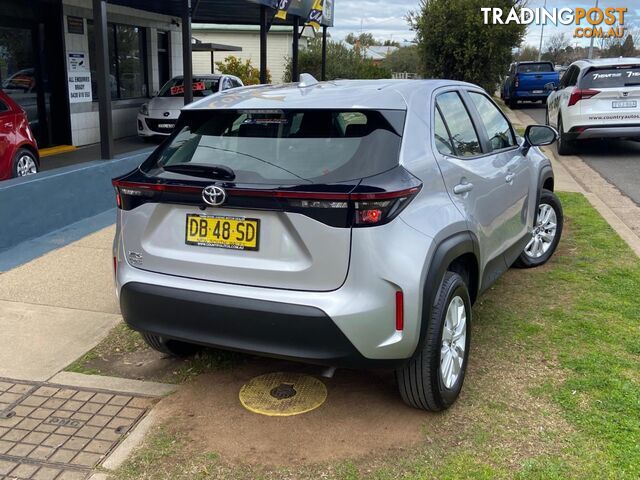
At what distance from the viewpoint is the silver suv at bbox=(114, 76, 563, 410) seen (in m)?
2.89

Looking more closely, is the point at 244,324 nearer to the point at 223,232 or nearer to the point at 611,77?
the point at 223,232

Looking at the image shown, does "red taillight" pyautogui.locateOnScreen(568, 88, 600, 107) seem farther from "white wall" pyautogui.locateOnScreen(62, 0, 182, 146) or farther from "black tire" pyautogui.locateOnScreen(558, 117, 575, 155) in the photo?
"white wall" pyautogui.locateOnScreen(62, 0, 182, 146)

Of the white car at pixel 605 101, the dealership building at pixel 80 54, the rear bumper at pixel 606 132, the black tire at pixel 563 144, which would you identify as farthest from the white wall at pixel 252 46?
the rear bumper at pixel 606 132

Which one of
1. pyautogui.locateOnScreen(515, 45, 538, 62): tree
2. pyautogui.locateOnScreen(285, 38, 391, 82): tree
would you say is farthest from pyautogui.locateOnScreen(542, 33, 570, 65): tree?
pyautogui.locateOnScreen(285, 38, 391, 82): tree

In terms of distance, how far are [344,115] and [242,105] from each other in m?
0.60

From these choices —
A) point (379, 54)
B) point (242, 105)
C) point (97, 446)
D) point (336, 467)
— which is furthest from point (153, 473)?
point (379, 54)

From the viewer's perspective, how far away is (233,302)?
3.05 meters

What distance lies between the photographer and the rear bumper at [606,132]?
11.6 meters

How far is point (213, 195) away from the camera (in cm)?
304

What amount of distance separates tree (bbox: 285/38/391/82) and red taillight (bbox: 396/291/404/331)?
27.6 metres

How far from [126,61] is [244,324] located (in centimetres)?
1373

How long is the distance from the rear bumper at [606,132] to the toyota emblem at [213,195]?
10454 mm

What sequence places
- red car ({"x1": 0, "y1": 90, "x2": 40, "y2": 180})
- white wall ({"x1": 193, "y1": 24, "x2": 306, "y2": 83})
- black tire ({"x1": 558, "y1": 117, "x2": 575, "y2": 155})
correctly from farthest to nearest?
white wall ({"x1": 193, "y1": 24, "x2": 306, "y2": 83}), black tire ({"x1": 558, "y1": 117, "x2": 575, "y2": 155}), red car ({"x1": 0, "y1": 90, "x2": 40, "y2": 180})

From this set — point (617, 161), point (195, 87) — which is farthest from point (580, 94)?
point (195, 87)
